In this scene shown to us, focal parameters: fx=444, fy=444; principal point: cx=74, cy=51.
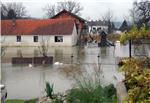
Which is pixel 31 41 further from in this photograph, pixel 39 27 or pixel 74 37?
pixel 74 37

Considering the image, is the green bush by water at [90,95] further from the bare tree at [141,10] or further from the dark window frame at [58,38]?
the bare tree at [141,10]

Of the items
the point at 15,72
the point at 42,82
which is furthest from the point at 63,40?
the point at 42,82

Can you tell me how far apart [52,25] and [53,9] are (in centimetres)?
3453

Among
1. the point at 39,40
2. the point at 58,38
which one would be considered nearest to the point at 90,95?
the point at 39,40

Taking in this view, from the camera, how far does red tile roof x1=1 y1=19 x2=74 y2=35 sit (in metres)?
54.2

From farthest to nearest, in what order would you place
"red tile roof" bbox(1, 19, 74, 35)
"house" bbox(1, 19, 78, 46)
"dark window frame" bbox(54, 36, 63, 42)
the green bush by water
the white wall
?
1. "red tile roof" bbox(1, 19, 74, 35)
2. "dark window frame" bbox(54, 36, 63, 42)
3. "house" bbox(1, 19, 78, 46)
4. the white wall
5. the green bush by water

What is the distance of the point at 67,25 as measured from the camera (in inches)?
2190

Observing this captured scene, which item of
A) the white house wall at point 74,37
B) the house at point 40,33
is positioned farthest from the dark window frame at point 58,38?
the white house wall at point 74,37

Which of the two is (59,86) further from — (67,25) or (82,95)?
(67,25)

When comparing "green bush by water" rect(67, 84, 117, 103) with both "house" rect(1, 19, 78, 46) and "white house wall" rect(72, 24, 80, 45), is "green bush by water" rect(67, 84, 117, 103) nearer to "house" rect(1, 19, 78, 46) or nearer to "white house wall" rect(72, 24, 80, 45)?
"house" rect(1, 19, 78, 46)

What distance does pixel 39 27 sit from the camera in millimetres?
56188

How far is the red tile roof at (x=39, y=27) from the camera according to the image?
54219mm

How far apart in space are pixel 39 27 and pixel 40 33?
2.22m

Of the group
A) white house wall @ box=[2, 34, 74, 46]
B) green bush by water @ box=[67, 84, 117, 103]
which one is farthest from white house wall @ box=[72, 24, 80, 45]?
green bush by water @ box=[67, 84, 117, 103]
